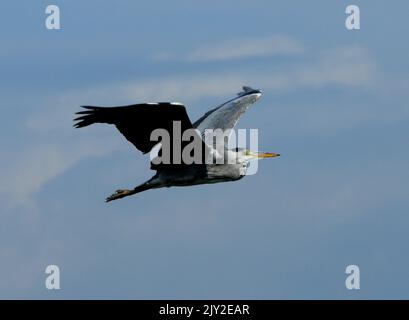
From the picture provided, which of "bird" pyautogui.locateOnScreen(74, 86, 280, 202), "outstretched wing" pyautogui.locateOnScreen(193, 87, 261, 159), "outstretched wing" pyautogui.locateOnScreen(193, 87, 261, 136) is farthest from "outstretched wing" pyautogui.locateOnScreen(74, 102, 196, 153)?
"outstretched wing" pyautogui.locateOnScreen(193, 87, 261, 136)

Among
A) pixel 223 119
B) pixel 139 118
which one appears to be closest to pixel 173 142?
pixel 139 118

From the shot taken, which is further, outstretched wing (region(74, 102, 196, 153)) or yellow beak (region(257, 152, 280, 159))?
yellow beak (region(257, 152, 280, 159))

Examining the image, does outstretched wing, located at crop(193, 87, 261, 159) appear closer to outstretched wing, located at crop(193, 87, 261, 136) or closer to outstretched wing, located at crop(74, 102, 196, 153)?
outstretched wing, located at crop(193, 87, 261, 136)

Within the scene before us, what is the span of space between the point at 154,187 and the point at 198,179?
1.17m

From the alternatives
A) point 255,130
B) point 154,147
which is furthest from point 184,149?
point 255,130

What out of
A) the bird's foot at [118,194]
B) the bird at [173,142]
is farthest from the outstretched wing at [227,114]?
the bird's foot at [118,194]

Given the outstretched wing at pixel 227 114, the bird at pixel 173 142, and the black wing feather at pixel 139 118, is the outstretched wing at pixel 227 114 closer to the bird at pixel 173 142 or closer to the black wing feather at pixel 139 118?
the bird at pixel 173 142

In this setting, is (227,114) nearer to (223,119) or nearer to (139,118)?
(223,119)

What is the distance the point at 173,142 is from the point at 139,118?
137 cm

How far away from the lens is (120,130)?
30.8 meters

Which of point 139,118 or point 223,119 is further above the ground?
point 223,119

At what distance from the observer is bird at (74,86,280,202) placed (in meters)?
29.6

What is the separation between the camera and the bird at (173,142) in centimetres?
2958

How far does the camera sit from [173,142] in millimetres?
31047
